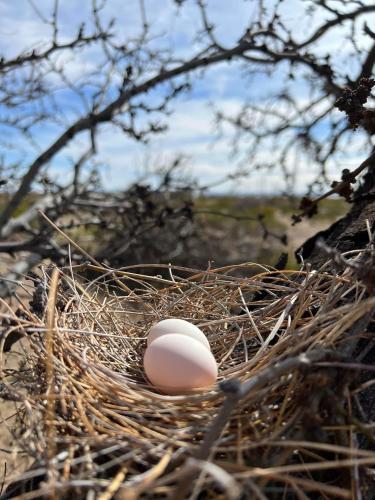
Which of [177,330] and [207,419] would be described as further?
[177,330]

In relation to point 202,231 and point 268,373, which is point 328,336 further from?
point 202,231

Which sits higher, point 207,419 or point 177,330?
point 177,330

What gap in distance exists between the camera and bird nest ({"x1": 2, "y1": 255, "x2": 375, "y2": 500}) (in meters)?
0.90

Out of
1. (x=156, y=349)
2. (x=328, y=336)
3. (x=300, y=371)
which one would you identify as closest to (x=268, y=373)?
(x=300, y=371)

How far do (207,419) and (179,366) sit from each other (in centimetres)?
30

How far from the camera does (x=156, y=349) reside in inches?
60.1

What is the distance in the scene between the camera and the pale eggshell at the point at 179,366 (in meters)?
1.45

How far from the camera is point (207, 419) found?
3.86 feet

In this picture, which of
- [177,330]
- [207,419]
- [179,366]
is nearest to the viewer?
[207,419]

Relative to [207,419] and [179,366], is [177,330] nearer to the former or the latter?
[179,366]

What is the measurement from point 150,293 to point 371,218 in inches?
33.8

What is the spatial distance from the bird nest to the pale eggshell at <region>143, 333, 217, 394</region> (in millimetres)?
51

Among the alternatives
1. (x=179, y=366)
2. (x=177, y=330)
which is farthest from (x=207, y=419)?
(x=177, y=330)

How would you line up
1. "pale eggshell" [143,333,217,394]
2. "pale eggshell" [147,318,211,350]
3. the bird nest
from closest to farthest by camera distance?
the bird nest, "pale eggshell" [143,333,217,394], "pale eggshell" [147,318,211,350]
